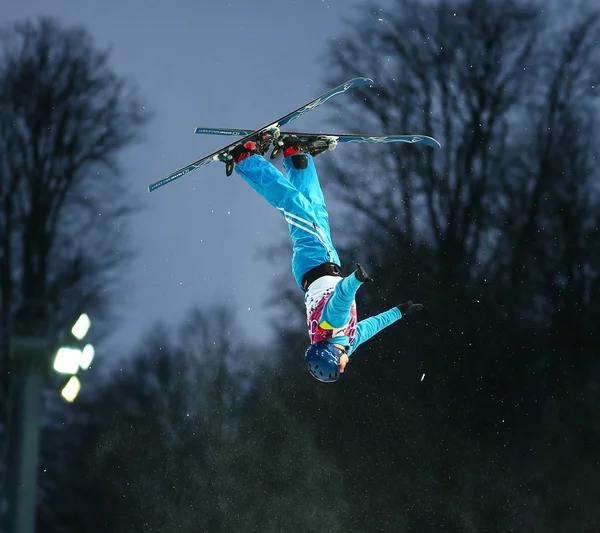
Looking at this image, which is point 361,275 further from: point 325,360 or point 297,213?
point 297,213

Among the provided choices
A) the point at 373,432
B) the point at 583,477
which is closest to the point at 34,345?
the point at 373,432

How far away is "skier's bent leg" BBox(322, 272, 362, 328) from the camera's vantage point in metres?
5.27

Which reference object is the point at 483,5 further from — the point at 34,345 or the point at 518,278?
the point at 34,345

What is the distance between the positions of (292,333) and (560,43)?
6.57m

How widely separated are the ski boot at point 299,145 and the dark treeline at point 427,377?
22.6ft

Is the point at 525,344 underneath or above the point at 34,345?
above

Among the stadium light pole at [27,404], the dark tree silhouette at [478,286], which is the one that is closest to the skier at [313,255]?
the stadium light pole at [27,404]

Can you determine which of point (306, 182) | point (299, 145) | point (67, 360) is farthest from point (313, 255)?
point (67, 360)

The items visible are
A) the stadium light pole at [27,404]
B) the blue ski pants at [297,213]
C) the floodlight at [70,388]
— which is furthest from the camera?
the blue ski pants at [297,213]

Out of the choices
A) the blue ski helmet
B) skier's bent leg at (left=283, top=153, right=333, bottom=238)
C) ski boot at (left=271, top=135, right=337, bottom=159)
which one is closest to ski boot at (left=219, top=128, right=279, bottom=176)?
ski boot at (left=271, top=135, right=337, bottom=159)

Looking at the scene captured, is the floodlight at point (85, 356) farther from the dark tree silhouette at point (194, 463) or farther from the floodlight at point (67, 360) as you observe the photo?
the dark tree silhouette at point (194, 463)

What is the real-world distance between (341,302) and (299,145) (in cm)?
166

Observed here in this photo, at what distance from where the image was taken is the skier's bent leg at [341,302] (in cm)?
527

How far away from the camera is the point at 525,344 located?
12906 millimetres
